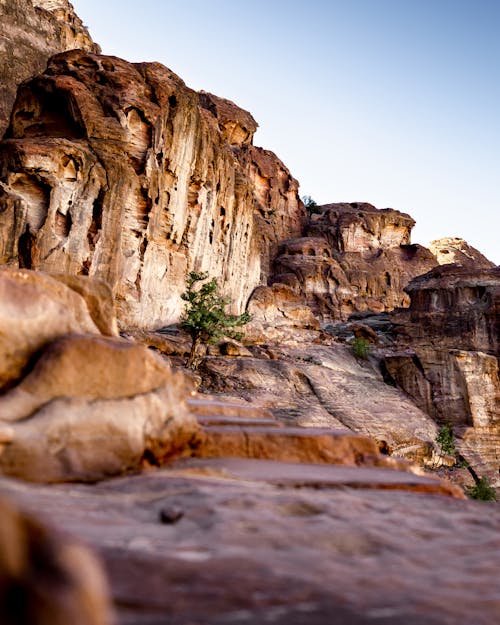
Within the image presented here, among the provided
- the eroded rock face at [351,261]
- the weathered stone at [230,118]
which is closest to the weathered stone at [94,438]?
the eroded rock face at [351,261]

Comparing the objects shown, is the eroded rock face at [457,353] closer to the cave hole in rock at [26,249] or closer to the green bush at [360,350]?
the green bush at [360,350]

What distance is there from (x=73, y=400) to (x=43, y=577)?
346 cm

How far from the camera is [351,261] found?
184ft

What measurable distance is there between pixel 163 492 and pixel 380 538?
153 centimetres

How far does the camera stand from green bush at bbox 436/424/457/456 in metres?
23.7

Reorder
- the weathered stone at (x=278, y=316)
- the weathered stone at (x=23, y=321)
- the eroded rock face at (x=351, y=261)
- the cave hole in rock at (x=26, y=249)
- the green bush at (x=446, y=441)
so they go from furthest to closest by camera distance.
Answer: the eroded rock face at (x=351, y=261)
the weathered stone at (x=278, y=316)
the green bush at (x=446, y=441)
the cave hole in rock at (x=26, y=249)
the weathered stone at (x=23, y=321)

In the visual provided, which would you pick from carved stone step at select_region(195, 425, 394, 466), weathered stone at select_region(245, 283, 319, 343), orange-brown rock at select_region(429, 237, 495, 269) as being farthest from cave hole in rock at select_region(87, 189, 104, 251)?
orange-brown rock at select_region(429, 237, 495, 269)

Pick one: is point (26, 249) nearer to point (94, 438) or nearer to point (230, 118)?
point (94, 438)

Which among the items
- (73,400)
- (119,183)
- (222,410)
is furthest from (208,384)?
(73,400)

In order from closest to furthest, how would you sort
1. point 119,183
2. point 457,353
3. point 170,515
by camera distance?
point 170,515 < point 119,183 < point 457,353

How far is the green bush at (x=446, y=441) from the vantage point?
23.7m

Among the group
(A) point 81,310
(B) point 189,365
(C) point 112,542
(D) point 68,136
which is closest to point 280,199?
(D) point 68,136

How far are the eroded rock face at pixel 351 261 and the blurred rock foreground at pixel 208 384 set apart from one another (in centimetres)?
28

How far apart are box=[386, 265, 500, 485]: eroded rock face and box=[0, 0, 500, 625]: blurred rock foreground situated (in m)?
0.14
